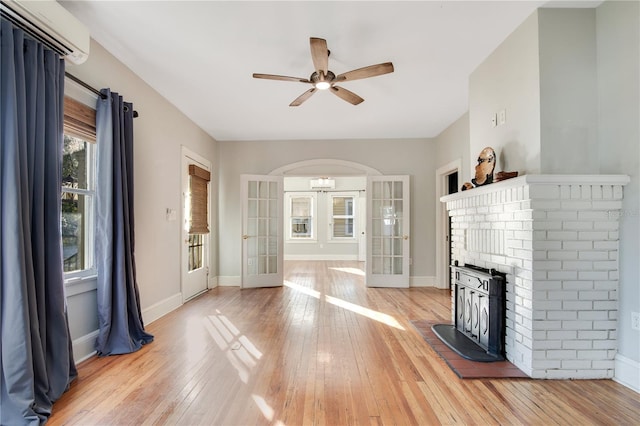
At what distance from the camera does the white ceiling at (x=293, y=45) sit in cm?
221

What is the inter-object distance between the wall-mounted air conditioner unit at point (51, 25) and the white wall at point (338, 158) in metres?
3.49

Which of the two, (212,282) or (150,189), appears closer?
(150,189)

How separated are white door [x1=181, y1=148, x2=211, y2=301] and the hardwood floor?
1.07 metres

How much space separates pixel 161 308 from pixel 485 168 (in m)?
3.82

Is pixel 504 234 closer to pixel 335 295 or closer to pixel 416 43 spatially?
pixel 416 43

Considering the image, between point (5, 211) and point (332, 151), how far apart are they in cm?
455

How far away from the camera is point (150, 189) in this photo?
11.2ft

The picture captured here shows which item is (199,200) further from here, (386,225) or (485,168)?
(485,168)

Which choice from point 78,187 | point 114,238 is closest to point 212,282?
point 114,238

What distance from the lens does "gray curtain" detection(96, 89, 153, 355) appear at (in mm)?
2545

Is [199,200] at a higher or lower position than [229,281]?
higher

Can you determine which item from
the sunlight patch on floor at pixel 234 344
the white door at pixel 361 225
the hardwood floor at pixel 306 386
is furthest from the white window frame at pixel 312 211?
the hardwood floor at pixel 306 386

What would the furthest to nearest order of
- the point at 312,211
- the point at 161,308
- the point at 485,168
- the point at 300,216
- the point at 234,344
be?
1. the point at 300,216
2. the point at 312,211
3. the point at 161,308
4. the point at 234,344
5. the point at 485,168

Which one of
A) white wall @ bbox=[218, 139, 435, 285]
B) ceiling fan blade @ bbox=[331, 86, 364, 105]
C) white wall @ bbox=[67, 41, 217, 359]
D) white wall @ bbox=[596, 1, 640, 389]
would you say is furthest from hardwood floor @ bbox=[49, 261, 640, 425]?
ceiling fan blade @ bbox=[331, 86, 364, 105]
